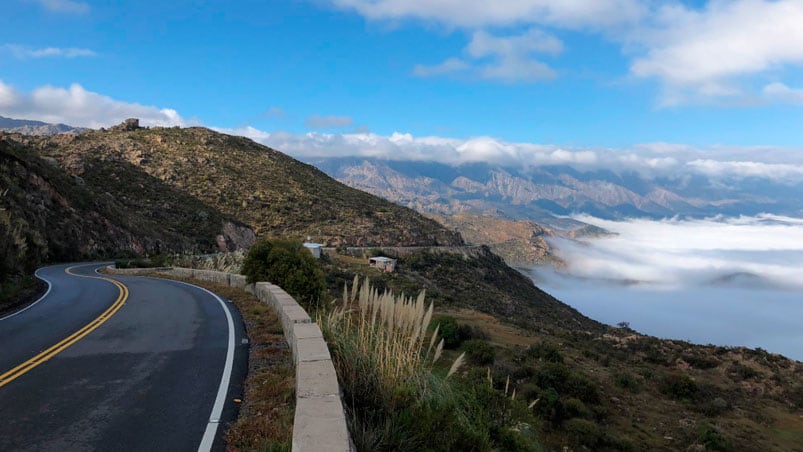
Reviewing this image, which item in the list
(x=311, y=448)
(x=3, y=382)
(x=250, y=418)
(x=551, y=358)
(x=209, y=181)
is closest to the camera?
(x=311, y=448)

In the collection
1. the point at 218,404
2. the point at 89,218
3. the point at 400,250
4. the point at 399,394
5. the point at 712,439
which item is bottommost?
the point at 712,439

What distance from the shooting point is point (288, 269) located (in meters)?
16.9

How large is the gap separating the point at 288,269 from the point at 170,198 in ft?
186

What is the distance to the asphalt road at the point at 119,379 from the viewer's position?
528cm

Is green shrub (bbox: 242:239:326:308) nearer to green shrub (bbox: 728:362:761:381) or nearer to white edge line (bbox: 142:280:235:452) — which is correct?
white edge line (bbox: 142:280:235:452)

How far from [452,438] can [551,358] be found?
18972 mm

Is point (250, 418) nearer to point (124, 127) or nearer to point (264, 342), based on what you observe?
point (264, 342)

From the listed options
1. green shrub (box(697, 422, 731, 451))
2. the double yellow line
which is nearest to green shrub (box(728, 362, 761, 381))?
green shrub (box(697, 422, 731, 451))

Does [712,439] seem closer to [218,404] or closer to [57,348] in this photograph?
[218,404]

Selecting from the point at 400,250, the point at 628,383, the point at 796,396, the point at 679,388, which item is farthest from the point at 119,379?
the point at 400,250

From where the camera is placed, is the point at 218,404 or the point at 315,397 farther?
the point at 218,404

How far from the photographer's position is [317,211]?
81.1 metres

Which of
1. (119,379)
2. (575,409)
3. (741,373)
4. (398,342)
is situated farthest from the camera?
(741,373)

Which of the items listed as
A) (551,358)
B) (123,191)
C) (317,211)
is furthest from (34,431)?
(317,211)
